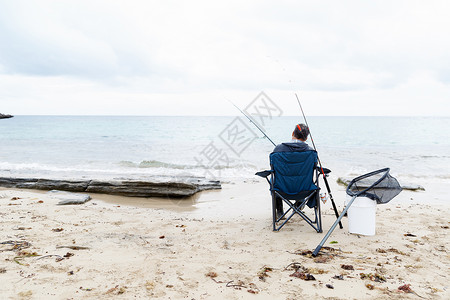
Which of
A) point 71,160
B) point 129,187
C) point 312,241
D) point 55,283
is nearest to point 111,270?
point 55,283

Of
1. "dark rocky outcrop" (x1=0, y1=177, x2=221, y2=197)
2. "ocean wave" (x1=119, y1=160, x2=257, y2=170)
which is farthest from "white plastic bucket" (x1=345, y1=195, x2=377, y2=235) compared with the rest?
"ocean wave" (x1=119, y1=160, x2=257, y2=170)

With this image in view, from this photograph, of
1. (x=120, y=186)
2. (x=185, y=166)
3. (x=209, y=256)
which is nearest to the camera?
(x=209, y=256)

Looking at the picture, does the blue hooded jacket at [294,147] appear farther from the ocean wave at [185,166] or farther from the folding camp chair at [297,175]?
the ocean wave at [185,166]

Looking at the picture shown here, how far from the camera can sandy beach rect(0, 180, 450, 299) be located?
2389mm

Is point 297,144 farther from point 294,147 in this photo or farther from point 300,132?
point 300,132

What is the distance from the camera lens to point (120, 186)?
6695mm

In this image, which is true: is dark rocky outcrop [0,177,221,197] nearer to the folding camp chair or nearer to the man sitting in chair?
the man sitting in chair

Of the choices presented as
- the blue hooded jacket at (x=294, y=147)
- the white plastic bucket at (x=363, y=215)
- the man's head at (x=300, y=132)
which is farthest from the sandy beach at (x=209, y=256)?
the man's head at (x=300, y=132)

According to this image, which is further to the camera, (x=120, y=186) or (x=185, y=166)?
(x=185, y=166)

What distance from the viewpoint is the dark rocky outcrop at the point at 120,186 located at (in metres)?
6.49

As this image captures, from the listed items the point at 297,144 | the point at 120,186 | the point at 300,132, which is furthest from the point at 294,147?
the point at 120,186

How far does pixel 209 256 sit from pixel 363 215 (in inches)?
73.9

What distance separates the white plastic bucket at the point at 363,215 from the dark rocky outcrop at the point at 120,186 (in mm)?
3429

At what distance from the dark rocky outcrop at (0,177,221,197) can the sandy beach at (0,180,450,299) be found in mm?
1228
